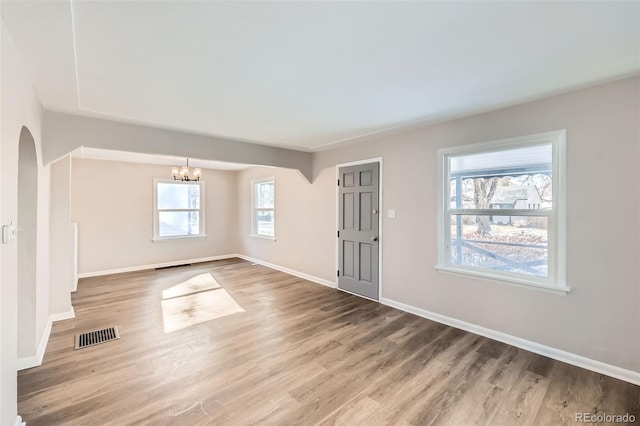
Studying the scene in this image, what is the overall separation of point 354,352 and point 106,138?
3.66 meters

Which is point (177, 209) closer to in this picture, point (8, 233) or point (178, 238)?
point (178, 238)

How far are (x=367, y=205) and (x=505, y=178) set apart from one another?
1.88 meters

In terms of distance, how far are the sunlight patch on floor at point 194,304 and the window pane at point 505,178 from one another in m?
3.31

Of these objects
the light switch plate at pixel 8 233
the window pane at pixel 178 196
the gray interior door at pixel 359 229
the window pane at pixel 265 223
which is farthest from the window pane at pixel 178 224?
the light switch plate at pixel 8 233

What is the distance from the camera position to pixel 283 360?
2.62m

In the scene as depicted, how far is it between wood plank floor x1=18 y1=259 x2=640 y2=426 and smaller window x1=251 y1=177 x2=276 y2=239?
3.01 m

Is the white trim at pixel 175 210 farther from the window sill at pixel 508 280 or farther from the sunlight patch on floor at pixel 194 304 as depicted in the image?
the window sill at pixel 508 280

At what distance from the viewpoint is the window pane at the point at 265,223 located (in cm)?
664

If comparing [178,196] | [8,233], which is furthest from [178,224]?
[8,233]

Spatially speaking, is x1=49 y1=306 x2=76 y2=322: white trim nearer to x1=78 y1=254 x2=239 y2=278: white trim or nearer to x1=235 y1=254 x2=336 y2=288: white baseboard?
x1=78 y1=254 x2=239 y2=278: white trim

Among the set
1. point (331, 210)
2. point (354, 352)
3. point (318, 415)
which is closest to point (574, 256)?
point (354, 352)

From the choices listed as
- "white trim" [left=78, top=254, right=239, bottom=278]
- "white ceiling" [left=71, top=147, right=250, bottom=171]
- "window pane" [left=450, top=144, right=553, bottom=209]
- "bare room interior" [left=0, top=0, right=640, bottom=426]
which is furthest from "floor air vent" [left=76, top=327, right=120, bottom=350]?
"window pane" [left=450, top=144, right=553, bottom=209]

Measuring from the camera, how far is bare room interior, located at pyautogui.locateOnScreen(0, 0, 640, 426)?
165cm

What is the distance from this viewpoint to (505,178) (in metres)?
3.00
